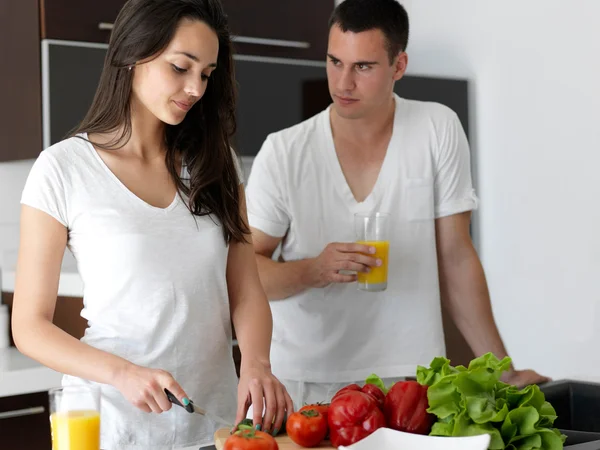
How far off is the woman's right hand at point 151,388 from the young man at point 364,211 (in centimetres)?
76

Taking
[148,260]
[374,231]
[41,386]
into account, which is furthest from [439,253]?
[41,386]

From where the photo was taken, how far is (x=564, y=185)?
11.4ft

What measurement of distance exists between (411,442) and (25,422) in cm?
152

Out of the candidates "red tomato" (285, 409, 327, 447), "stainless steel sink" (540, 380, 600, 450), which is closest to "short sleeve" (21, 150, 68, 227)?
"red tomato" (285, 409, 327, 447)

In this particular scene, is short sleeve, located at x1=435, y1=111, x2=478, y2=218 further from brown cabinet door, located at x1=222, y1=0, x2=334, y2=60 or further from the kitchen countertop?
brown cabinet door, located at x1=222, y1=0, x2=334, y2=60

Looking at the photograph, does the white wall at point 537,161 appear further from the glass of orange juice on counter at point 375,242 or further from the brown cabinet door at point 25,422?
the brown cabinet door at point 25,422

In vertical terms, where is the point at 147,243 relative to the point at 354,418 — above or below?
above

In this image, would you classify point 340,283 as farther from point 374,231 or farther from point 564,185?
point 564,185

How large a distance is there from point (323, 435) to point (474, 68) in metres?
2.78

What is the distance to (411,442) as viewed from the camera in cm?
127

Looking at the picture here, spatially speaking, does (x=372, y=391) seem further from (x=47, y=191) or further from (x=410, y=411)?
(x=47, y=191)

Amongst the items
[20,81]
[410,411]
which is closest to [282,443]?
[410,411]

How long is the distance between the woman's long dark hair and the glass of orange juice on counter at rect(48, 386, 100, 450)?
565 mm

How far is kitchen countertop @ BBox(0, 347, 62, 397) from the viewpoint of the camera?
2.45m
